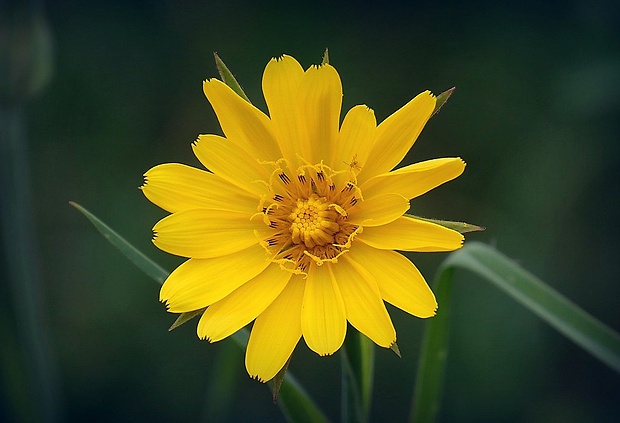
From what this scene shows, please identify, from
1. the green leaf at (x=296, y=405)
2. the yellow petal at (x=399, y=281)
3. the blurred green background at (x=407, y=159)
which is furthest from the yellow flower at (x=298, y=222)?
the blurred green background at (x=407, y=159)

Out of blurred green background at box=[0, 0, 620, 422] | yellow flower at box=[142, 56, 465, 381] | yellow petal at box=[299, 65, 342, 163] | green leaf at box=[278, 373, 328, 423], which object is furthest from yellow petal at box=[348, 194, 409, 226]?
blurred green background at box=[0, 0, 620, 422]

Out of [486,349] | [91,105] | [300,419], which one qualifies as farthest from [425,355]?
[91,105]

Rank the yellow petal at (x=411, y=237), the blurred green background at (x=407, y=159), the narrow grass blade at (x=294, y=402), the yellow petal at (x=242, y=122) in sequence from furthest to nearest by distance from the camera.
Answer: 1. the blurred green background at (x=407, y=159)
2. the narrow grass blade at (x=294, y=402)
3. the yellow petal at (x=242, y=122)
4. the yellow petal at (x=411, y=237)

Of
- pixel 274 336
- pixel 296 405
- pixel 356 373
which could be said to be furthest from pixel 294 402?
pixel 274 336

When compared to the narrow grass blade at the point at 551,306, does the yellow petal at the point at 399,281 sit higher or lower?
lower

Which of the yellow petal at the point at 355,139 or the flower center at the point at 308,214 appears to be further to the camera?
the flower center at the point at 308,214

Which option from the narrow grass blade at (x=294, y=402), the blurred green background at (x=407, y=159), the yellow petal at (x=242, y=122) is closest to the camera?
the yellow petal at (x=242, y=122)

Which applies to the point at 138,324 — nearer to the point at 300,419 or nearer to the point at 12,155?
the point at 12,155

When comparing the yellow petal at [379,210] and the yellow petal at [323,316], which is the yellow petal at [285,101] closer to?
the yellow petal at [379,210]
